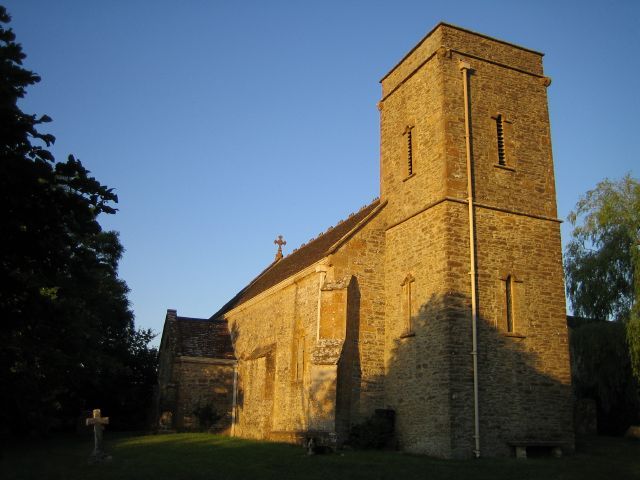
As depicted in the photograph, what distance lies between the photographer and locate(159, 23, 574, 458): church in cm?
1858

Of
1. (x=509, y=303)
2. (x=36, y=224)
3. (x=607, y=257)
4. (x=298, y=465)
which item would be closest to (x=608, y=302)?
(x=607, y=257)

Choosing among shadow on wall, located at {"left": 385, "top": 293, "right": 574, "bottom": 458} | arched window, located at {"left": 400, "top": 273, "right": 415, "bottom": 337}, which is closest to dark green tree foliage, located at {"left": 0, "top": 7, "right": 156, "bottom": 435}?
Result: shadow on wall, located at {"left": 385, "top": 293, "right": 574, "bottom": 458}

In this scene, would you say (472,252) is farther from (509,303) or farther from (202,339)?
(202,339)

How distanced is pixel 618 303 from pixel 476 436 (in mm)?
13042

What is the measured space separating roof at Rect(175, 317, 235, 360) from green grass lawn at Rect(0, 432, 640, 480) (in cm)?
976

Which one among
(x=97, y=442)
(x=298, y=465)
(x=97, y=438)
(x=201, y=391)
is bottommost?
(x=298, y=465)

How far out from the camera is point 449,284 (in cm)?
1880

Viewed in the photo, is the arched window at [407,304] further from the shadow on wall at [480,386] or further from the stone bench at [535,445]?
the stone bench at [535,445]

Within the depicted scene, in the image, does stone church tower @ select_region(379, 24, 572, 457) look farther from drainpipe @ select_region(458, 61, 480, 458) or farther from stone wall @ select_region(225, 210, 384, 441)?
stone wall @ select_region(225, 210, 384, 441)

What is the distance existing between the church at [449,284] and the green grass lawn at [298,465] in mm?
1396

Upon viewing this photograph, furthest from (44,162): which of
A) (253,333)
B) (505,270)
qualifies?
(253,333)

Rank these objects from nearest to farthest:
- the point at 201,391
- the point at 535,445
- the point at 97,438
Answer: the point at 535,445 → the point at 97,438 → the point at 201,391

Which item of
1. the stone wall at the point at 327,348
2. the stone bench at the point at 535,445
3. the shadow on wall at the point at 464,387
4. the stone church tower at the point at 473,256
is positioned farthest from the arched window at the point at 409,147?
the stone bench at the point at 535,445

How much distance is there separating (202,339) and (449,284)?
18.2 meters
